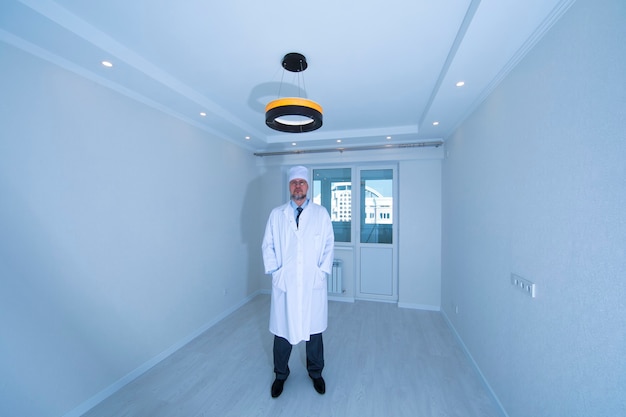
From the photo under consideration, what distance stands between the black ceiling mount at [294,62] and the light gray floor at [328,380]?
8.85ft

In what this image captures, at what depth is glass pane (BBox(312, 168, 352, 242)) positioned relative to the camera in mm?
4387

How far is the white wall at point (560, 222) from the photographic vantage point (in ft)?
3.18

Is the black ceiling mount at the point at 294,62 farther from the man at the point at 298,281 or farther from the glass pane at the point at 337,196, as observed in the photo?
the glass pane at the point at 337,196

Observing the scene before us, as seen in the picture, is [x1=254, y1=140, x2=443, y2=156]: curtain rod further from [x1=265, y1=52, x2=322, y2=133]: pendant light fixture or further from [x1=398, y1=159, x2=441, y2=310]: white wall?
[x1=265, y1=52, x2=322, y2=133]: pendant light fixture

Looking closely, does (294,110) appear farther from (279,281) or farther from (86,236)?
(86,236)

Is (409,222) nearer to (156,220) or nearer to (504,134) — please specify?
(504,134)

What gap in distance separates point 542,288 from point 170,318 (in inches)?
125

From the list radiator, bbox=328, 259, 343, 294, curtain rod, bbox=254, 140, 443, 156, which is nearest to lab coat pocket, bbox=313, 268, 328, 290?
radiator, bbox=328, 259, 343, 294

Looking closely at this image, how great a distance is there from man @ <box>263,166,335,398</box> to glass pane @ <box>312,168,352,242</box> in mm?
2149

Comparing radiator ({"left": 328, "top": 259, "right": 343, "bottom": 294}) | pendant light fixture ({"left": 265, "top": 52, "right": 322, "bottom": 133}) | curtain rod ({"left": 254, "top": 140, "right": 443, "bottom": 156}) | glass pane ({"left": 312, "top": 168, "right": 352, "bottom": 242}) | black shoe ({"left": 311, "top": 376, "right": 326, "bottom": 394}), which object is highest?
curtain rod ({"left": 254, "top": 140, "right": 443, "bottom": 156})

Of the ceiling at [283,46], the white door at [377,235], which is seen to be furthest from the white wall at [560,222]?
the white door at [377,235]

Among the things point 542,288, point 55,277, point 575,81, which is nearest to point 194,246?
point 55,277

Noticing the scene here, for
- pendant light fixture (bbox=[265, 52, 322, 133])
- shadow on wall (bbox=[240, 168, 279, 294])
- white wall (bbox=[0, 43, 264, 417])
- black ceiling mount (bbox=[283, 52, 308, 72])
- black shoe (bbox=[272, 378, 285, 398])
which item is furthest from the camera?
shadow on wall (bbox=[240, 168, 279, 294])

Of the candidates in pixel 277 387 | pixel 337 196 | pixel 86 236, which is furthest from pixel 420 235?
pixel 86 236
